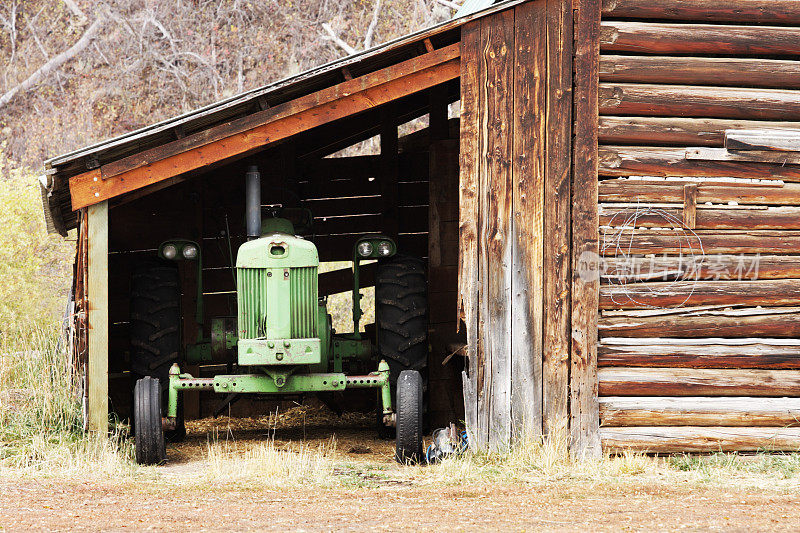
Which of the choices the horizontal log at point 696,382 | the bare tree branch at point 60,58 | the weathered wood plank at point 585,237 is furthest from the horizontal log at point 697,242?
the bare tree branch at point 60,58

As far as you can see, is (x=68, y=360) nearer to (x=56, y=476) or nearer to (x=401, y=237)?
(x=56, y=476)

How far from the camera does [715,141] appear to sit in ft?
24.8

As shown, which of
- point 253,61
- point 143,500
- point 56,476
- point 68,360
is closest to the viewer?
point 143,500

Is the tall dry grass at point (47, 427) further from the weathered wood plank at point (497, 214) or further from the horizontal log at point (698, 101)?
the horizontal log at point (698, 101)

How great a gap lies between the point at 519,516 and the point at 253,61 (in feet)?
61.8

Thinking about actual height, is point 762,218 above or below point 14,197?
below

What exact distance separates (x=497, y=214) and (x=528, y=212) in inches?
9.2

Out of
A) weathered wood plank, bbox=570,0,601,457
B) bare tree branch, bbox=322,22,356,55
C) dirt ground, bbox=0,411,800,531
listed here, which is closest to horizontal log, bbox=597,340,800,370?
weathered wood plank, bbox=570,0,601,457

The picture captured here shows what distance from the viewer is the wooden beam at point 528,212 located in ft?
24.7

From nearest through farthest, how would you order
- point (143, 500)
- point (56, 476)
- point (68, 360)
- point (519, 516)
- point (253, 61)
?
point (519, 516)
point (143, 500)
point (56, 476)
point (68, 360)
point (253, 61)

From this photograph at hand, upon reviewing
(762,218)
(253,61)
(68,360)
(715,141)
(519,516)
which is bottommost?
(519,516)

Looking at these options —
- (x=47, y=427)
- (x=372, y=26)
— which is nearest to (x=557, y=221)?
(x=47, y=427)

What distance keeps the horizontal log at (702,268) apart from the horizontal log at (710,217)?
0.79 feet

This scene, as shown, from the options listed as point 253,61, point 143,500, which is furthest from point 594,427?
point 253,61
